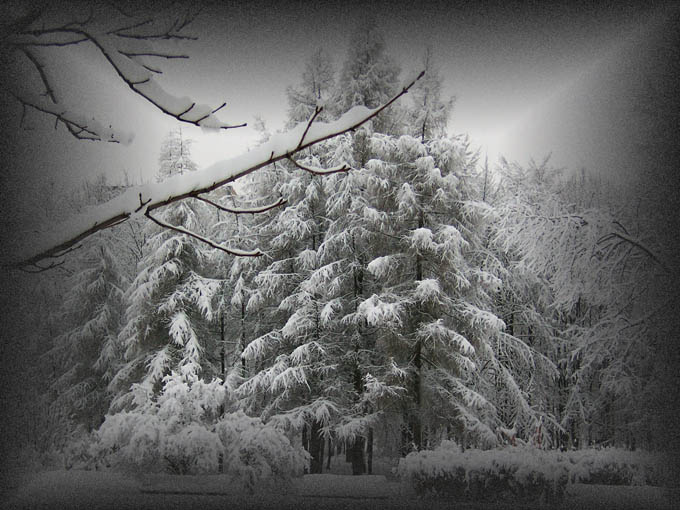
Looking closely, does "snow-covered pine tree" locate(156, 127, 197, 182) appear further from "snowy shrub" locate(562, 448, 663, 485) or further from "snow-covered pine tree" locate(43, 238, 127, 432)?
"snowy shrub" locate(562, 448, 663, 485)

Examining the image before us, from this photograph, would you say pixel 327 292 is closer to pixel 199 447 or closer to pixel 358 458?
pixel 358 458

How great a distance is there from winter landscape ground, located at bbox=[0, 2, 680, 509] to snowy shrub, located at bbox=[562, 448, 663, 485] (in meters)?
0.03

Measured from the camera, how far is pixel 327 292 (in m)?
10.5

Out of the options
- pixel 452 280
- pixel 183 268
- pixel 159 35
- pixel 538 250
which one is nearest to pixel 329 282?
pixel 452 280

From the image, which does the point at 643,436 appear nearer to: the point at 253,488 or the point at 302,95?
the point at 253,488

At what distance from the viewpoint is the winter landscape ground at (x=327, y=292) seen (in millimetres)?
4406

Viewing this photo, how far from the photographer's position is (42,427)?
35.1 ft

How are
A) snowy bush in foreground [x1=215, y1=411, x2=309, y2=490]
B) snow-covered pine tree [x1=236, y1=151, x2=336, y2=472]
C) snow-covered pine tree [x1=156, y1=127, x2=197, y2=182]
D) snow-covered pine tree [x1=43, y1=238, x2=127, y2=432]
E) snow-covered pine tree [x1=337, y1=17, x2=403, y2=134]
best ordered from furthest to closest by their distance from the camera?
snow-covered pine tree [x1=43, y1=238, x2=127, y2=432] < snow-covered pine tree [x1=156, y1=127, x2=197, y2=182] < snow-covered pine tree [x1=337, y1=17, x2=403, y2=134] < snow-covered pine tree [x1=236, y1=151, x2=336, y2=472] < snowy bush in foreground [x1=215, y1=411, x2=309, y2=490]

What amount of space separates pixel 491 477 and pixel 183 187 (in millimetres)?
6362

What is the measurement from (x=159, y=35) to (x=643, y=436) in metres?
9.75

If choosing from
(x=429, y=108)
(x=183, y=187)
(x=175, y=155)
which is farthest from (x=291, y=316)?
(x=183, y=187)

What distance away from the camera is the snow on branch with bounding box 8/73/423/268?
1.75m

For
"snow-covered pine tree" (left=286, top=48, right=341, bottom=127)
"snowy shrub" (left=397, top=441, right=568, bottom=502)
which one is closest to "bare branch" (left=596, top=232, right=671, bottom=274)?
"snowy shrub" (left=397, top=441, right=568, bottom=502)

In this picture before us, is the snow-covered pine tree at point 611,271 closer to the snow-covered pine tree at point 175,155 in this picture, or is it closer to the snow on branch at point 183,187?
the snow on branch at point 183,187
